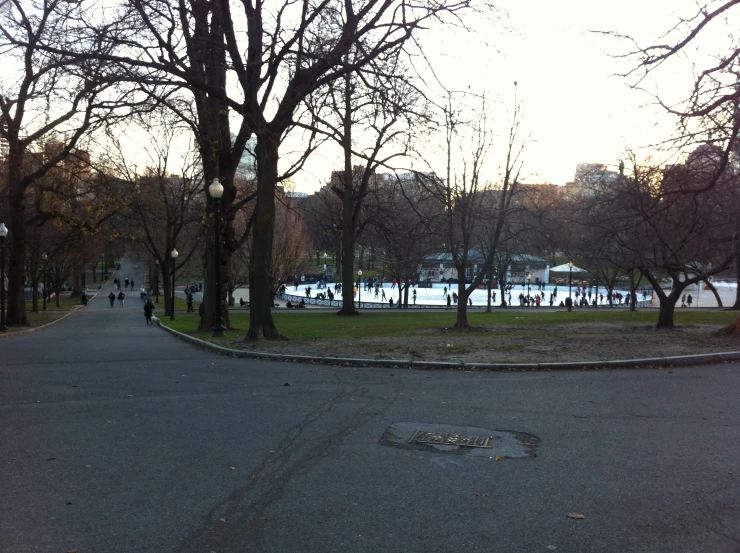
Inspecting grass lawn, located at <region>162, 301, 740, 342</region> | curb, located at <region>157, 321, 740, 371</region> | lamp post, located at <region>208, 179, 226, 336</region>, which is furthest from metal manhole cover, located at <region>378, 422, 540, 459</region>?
grass lawn, located at <region>162, 301, 740, 342</region>

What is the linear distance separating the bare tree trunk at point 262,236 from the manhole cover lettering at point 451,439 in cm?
1032

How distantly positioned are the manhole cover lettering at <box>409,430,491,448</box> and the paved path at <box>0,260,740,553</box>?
0.38 meters

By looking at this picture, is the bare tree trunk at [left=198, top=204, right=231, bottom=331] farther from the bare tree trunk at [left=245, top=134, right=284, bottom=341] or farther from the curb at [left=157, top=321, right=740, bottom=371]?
the curb at [left=157, top=321, right=740, bottom=371]

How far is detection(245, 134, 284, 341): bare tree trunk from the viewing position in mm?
16266

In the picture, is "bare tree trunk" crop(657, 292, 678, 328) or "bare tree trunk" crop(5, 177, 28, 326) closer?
"bare tree trunk" crop(657, 292, 678, 328)

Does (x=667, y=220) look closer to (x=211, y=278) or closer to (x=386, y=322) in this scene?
(x=386, y=322)

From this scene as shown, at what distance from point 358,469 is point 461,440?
1.36 metres

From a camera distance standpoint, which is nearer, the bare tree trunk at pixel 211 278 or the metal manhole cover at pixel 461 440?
the metal manhole cover at pixel 461 440

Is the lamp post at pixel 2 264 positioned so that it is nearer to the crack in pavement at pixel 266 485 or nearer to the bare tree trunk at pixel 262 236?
the bare tree trunk at pixel 262 236

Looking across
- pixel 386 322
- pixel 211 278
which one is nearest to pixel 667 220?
pixel 386 322

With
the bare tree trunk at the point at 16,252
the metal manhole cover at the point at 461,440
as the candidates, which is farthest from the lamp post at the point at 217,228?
the metal manhole cover at the point at 461,440

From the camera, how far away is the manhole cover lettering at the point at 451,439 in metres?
6.38

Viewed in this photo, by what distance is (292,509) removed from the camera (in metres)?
4.67

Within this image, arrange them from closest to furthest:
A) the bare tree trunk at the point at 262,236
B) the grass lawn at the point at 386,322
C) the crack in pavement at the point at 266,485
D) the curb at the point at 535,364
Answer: the crack in pavement at the point at 266,485 < the curb at the point at 535,364 < the bare tree trunk at the point at 262,236 < the grass lawn at the point at 386,322
